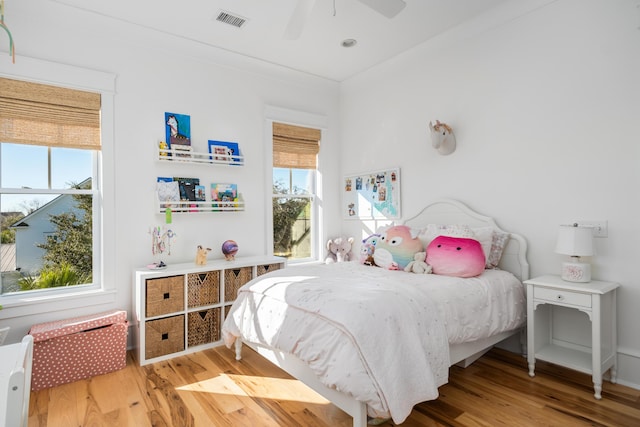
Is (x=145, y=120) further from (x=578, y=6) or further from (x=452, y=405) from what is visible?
(x=578, y=6)

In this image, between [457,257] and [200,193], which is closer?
[457,257]

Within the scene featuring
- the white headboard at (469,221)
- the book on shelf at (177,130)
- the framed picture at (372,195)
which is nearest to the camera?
the white headboard at (469,221)

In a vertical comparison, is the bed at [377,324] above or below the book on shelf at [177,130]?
below

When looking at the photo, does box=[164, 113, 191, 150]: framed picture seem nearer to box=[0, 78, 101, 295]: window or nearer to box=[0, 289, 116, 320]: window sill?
box=[0, 78, 101, 295]: window

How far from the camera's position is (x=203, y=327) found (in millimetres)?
3064

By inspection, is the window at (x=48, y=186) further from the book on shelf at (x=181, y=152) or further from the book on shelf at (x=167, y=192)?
the book on shelf at (x=181, y=152)

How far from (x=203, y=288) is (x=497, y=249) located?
2443mm

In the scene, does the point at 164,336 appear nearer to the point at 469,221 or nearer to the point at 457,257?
the point at 457,257

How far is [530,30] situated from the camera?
2.73m

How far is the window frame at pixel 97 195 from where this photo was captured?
2666 mm

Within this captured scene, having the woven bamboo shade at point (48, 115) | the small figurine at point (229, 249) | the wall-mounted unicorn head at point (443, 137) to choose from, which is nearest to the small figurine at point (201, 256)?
the small figurine at point (229, 249)

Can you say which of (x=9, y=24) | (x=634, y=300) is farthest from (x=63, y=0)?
(x=634, y=300)

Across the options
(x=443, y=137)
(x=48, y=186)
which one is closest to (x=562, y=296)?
(x=443, y=137)

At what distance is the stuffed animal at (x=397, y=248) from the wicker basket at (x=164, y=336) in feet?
5.67
